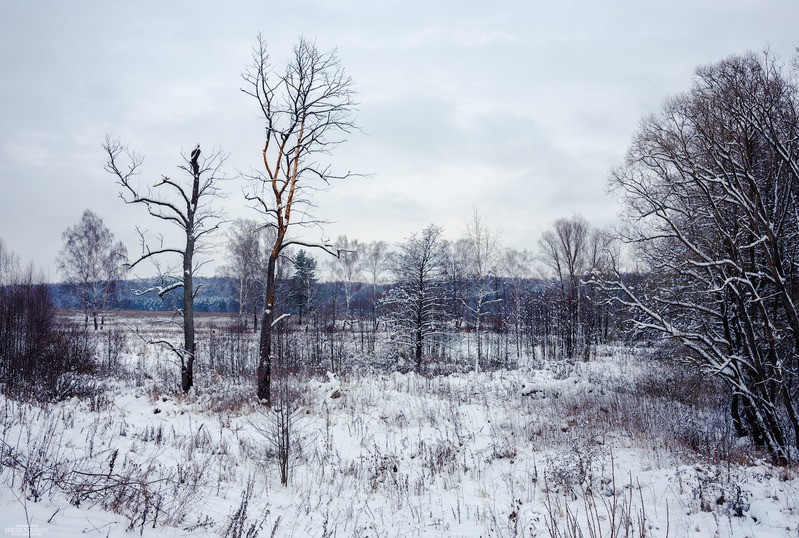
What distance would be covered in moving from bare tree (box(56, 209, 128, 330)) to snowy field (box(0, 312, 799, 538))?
2829 cm

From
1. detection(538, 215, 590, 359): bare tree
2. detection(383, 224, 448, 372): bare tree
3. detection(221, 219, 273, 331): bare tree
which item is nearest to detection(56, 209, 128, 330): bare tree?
detection(221, 219, 273, 331): bare tree

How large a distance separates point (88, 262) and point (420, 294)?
31.4 meters

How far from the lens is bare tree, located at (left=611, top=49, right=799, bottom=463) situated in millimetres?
6637

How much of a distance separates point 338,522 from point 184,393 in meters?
9.05

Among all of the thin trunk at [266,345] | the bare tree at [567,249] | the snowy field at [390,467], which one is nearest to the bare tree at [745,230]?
the snowy field at [390,467]

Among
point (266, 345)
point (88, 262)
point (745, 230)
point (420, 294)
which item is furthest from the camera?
point (88, 262)

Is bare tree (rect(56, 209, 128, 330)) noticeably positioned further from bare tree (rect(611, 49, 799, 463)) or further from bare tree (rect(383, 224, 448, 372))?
bare tree (rect(611, 49, 799, 463))

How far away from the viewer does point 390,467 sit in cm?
715

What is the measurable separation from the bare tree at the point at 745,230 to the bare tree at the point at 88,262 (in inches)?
1592

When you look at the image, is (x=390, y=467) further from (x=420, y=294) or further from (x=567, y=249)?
(x=567, y=249)

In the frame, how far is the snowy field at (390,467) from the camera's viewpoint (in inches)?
162

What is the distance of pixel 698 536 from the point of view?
460cm

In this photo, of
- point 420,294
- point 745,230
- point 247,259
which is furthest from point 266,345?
point 247,259

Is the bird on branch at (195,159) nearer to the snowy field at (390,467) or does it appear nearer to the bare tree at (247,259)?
the snowy field at (390,467)
